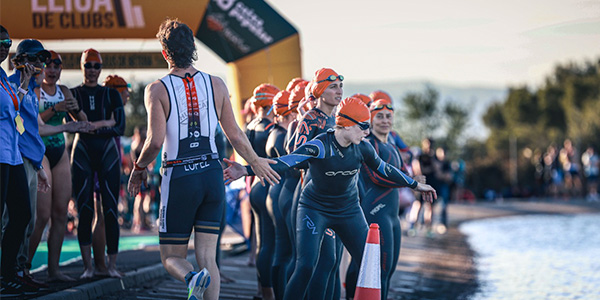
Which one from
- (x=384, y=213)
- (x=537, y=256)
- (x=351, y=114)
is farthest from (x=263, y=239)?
(x=537, y=256)

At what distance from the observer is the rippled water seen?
11.5 metres

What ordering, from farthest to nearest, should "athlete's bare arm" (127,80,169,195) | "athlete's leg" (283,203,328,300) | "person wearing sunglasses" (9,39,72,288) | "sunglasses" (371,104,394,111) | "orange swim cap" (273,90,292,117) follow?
"sunglasses" (371,104,394,111) → "orange swim cap" (273,90,292,117) → "person wearing sunglasses" (9,39,72,288) → "athlete's leg" (283,203,328,300) → "athlete's bare arm" (127,80,169,195)

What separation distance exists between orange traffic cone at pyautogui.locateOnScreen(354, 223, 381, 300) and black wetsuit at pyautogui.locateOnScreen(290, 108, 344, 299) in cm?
44

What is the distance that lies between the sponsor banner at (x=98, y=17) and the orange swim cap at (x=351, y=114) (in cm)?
710

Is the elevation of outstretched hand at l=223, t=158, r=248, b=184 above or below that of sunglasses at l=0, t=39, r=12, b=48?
below

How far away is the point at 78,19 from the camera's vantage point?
13406 mm

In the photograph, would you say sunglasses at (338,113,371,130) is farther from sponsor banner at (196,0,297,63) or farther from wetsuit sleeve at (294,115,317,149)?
sponsor banner at (196,0,297,63)

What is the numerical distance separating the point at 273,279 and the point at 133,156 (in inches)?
375

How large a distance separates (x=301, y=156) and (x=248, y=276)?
4.60m

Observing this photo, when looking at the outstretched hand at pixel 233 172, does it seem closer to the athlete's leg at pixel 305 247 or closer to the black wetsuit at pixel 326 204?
the black wetsuit at pixel 326 204

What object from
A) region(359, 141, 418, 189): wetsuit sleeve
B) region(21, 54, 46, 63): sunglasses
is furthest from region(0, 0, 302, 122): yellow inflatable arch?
region(359, 141, 418, 189): wetsuit sleeve

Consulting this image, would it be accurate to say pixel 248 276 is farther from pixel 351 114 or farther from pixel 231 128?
→ pixel 231 128

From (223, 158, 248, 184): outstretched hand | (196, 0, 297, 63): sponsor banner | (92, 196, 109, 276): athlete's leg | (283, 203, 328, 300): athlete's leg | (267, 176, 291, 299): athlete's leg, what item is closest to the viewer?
(223, 158, 248, 184): outstretched hand

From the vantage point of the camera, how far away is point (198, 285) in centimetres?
574
